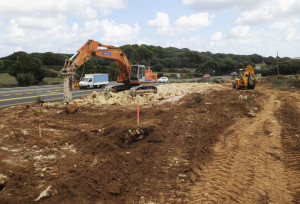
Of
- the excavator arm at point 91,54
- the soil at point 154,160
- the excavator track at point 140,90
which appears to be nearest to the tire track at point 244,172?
the soil at point 154,160

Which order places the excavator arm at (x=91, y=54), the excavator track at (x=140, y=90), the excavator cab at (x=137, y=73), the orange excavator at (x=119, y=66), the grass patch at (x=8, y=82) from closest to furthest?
the orange excavator at (x=119, y=66) < the excavator arm at (x=91, y=54) < the excavator track at (x=140, y=90) < the excavator cab at (x=137, y=73) < the grass patch at (x=8, y=82)

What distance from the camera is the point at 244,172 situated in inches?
235

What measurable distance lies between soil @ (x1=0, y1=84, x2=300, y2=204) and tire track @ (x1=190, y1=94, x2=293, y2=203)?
0.02m

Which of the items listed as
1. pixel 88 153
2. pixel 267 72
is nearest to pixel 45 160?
pixel 88 153

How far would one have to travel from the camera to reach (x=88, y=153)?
7.33 metres

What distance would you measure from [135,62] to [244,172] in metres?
A: 60.6

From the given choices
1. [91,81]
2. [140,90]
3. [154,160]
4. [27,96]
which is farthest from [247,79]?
[27,96]

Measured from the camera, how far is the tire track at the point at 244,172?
192 inches

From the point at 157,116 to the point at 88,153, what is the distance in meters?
4.99

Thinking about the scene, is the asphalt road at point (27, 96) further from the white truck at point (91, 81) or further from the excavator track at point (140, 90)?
the excavator track at point (140, 90)

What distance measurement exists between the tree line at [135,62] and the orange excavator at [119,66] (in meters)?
7.76

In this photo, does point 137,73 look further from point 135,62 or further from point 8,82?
point 135,62

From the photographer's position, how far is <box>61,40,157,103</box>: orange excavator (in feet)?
43.7

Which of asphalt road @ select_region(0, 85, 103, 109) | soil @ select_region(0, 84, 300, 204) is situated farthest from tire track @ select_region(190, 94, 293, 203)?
asphalt road @ select_region(0, 85, 103, 109)
